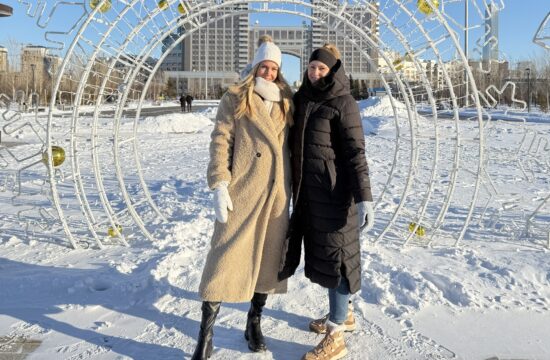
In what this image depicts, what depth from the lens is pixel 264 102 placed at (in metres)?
2.61

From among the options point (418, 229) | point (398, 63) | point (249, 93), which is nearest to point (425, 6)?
point (398, 63)

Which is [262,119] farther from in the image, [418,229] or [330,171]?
[418,229]

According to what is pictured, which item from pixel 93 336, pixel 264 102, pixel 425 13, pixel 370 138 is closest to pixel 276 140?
pixel 264 102

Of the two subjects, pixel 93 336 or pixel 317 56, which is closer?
pixel 317 56

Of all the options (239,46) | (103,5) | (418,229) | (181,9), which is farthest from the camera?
(239,46)

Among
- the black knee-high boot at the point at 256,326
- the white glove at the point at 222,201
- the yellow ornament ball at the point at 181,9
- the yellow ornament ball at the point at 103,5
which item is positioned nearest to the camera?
the white glove at the point at 222,201

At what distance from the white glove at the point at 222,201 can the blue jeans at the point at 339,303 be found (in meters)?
0.76

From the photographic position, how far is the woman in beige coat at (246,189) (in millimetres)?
2561

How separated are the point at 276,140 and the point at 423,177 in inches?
295

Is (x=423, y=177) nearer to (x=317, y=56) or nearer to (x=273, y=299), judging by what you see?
(x=273, y=299)

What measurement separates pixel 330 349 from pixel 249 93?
1.50 meters

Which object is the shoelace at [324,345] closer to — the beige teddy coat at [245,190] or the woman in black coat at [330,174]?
the woman in black coat at [330,174]

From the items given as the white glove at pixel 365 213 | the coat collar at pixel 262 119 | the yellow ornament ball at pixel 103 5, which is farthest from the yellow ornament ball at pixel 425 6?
the yellow ornament ball at pixel 103 5

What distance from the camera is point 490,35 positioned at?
180 inches
